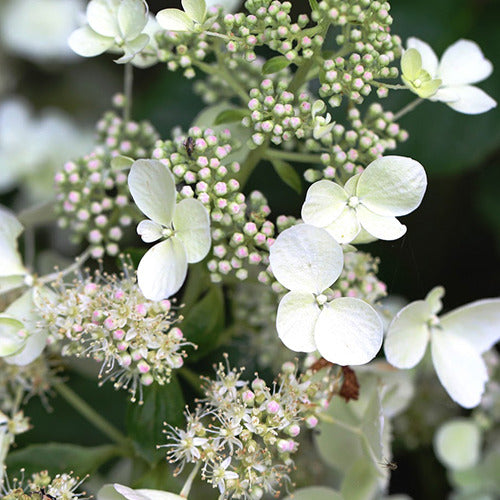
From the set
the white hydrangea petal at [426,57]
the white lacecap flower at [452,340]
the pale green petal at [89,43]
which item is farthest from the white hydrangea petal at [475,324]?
the pale green petal at [89,43]

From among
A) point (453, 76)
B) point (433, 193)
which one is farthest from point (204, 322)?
point (433, 193)

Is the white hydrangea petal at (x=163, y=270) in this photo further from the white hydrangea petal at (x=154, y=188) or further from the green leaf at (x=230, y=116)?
the green leaf at (x=230, y=116)

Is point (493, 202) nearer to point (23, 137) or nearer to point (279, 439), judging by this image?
point (279, 439)

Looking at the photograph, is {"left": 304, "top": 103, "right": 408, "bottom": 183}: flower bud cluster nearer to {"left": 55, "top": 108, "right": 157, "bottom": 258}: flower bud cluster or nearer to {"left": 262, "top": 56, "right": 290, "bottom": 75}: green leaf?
{"left": 262, "top": 56, "right": 290, "bottom": 75}: green leaf

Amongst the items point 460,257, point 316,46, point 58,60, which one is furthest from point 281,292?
point 58,60

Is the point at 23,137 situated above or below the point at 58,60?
below

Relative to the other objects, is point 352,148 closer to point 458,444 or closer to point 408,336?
point 408,336
